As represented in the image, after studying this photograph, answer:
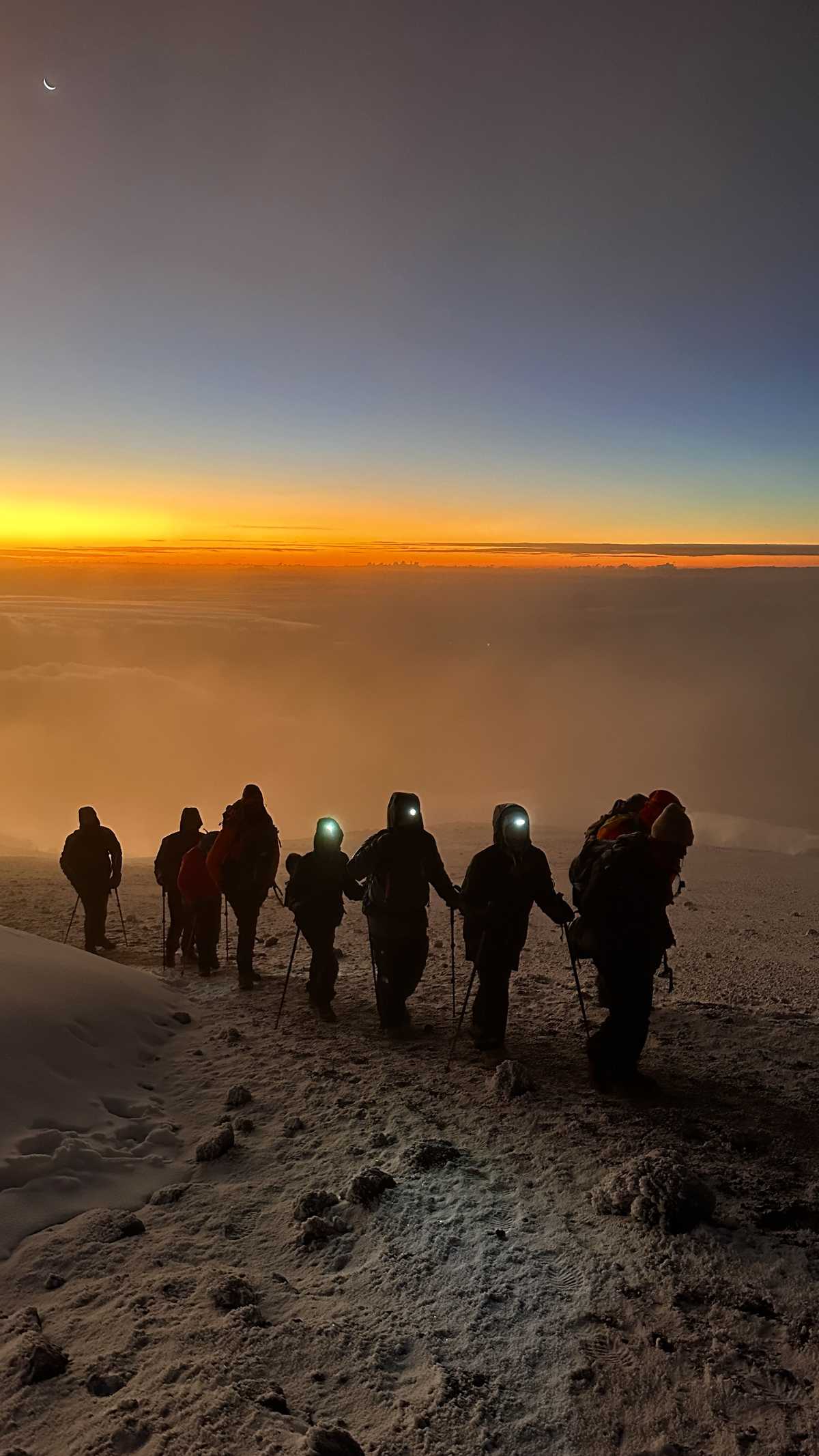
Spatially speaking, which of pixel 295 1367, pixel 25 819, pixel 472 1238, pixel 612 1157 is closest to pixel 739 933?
pixel 612 1157

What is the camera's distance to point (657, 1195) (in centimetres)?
448

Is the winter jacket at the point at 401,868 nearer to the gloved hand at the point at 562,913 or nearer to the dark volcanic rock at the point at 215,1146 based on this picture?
the gloved hand at the point at 562,913

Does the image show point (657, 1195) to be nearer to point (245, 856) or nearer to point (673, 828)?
point (673, 828)

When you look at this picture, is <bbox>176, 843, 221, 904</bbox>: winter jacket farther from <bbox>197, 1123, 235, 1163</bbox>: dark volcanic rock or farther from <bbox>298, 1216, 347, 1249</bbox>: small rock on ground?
<bbox>298, 1216, 347, 1249</bbox>: small rock on ground

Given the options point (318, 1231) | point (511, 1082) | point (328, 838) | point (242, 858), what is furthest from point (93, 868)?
point (318, 1231)

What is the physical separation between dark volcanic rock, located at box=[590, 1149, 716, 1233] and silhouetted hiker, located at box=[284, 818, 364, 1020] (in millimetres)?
4445

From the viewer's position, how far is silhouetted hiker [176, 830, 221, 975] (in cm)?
1068

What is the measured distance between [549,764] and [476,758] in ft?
69.7

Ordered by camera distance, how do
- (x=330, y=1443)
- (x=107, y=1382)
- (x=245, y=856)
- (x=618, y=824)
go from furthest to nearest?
(x=245, y=856) → (x=618, y=824) → (x=107, y=1382) → (x=330, y=1443)

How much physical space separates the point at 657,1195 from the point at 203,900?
7.56 meters

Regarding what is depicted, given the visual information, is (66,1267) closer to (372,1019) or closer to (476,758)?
(372,1019)

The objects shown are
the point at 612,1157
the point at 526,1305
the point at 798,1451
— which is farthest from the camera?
the point at 612,1157

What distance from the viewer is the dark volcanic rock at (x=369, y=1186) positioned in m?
4.82

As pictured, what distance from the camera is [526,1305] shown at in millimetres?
3883
